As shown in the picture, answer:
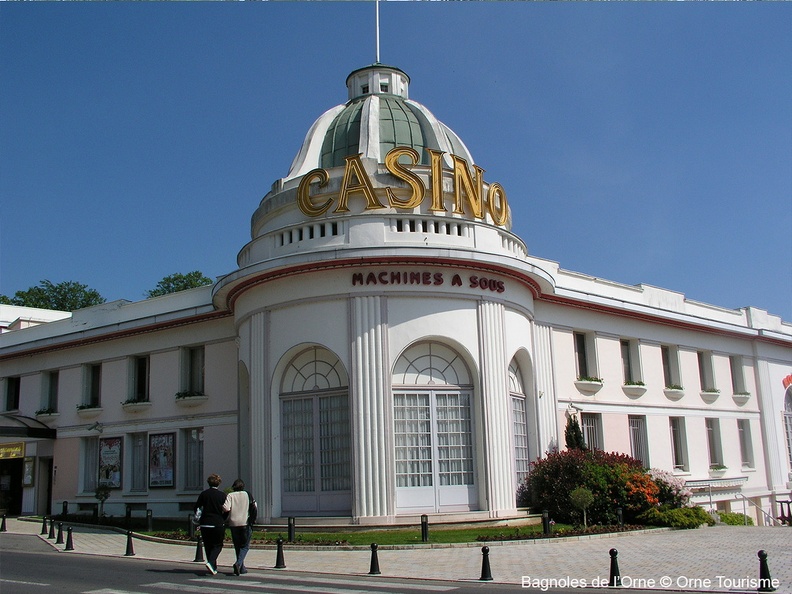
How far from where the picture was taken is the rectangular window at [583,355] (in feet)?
99.8

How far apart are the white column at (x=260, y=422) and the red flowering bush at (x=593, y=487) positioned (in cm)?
771

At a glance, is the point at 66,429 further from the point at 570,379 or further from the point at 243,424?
the point at 570,379

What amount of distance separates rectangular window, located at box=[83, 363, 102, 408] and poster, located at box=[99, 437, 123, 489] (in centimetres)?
193

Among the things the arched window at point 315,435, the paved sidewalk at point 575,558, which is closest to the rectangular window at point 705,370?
the paved sidewalk at point 575,558

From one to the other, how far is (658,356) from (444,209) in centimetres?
1396

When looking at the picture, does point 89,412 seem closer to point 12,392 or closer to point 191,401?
point 191,401

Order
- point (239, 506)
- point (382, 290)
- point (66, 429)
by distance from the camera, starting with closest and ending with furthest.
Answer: point (239, 506), point (382, 290), point (66, 429)

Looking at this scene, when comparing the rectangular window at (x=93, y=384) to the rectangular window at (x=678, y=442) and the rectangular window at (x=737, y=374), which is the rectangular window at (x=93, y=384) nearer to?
the rectangular window at (x=678, y=442)

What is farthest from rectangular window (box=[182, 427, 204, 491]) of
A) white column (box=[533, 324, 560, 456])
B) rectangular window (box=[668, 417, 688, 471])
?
rectangular window (box=[668, 417, 688, 471])

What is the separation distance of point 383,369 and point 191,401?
10.2 metres

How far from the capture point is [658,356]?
32969 mm

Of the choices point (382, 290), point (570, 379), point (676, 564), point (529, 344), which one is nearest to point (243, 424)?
point (382, 290)

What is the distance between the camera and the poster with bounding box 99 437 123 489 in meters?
31.2

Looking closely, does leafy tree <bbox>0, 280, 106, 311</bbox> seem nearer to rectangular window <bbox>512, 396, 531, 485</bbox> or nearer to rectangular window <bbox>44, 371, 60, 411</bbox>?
rectangular window <bbox>44, 371, 60, 411</bbox>
